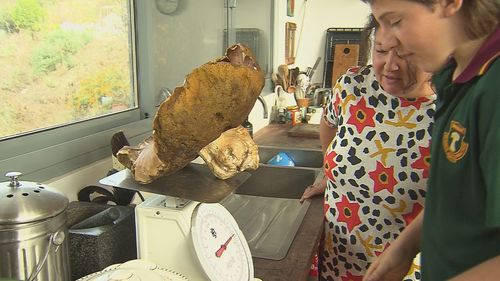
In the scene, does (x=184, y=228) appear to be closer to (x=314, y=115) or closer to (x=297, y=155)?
(x=297, y=155)

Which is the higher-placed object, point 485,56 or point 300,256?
point 485,56

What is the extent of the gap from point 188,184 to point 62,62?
642mm

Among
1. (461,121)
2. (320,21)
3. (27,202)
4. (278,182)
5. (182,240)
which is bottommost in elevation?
(278,182)

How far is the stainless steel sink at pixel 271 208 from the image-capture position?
114cm

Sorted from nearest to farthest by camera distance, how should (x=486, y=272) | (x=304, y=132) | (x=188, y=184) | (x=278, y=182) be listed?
1. (x=486, y=272)
2. (x=188, y=184)
3. (x=278, y=182)
4. (x=304, y=132)

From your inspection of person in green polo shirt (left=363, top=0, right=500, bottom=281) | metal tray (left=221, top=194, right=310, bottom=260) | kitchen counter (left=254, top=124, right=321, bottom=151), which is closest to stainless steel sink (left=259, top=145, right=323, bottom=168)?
kitchen counter (left=254, top=124, right=321, bottom=151)

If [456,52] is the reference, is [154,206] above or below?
below

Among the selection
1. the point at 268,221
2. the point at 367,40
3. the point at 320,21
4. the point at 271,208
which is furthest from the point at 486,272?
the point at 320,21

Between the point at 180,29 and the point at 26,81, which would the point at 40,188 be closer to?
the point at 26,81

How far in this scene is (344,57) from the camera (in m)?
4.17

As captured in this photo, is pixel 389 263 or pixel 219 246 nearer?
pixel 219 246

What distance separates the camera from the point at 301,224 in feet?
4.20

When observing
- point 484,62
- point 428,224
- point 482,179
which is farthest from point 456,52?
point 428,224

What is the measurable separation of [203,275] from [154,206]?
0.16 m
